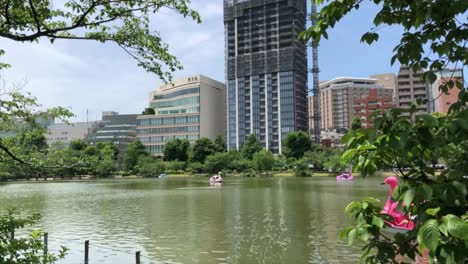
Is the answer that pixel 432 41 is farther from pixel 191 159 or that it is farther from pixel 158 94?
pixel 158 94

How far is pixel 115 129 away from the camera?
165m

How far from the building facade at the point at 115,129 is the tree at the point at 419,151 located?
16313 centimetres

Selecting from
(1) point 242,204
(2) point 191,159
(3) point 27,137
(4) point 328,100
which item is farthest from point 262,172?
(3) point 27,137

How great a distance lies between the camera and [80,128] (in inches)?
6703

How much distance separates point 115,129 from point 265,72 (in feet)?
209

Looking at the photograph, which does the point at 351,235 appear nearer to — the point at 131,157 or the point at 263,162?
the point at 263,162

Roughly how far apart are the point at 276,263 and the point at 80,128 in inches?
6707

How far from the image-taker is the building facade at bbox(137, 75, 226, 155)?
142 meters

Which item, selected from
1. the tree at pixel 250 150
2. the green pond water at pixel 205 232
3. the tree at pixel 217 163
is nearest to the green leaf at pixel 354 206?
the green pond water at pixel 205 232

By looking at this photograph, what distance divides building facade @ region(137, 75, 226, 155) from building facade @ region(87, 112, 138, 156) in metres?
15.8

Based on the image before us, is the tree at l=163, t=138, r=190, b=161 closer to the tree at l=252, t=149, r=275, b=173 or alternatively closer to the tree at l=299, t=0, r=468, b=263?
the tree at l=252, t=149, r=275, b=173

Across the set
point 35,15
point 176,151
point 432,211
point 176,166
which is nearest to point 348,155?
point 432,211

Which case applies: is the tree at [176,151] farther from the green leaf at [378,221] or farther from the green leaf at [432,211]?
Answer: the green leaf at [432,211]

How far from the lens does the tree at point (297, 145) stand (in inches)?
4173
